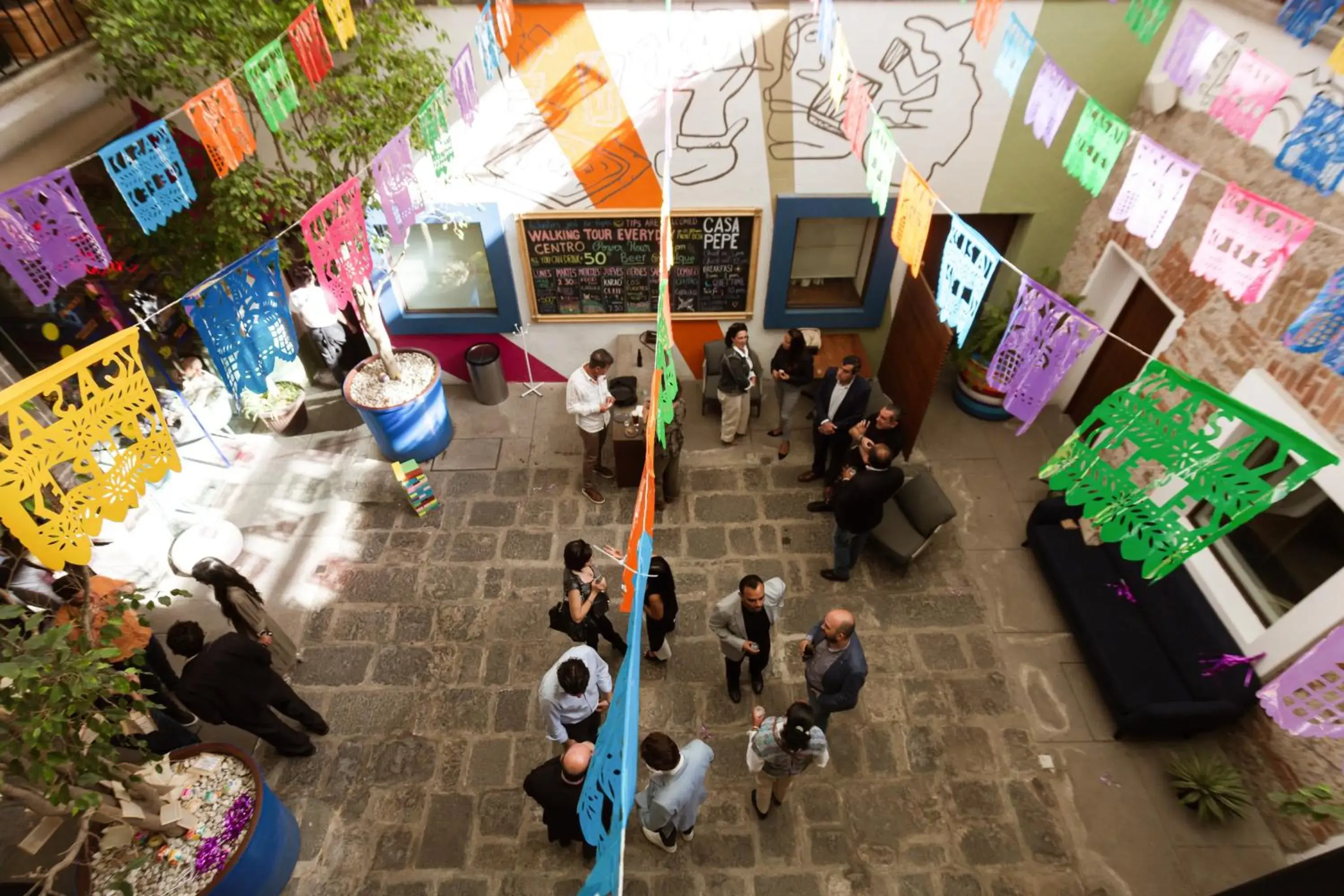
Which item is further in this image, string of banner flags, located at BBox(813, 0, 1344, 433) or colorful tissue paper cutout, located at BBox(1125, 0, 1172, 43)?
colorful tissue paper cutout, located at BBox(1125, 0, 1172, 43)

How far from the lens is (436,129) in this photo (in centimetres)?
514

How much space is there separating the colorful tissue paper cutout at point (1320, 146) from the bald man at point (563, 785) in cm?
465

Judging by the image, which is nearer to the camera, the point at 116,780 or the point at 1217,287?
the point at 116,780

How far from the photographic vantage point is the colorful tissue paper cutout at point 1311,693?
9.27ft

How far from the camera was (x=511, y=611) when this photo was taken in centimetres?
581

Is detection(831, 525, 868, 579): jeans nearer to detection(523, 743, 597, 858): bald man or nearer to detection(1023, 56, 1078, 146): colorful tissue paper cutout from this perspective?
detection(523, 743, 597, 858): bald man

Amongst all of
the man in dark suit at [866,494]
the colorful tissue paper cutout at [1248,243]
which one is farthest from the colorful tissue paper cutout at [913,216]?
the man in dark suit at [866,494]

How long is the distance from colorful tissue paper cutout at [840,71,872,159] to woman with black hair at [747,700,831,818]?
12.7ft

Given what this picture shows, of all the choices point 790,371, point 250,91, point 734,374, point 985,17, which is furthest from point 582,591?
point 985,17

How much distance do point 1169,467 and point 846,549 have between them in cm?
294

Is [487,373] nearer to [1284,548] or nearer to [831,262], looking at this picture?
[831,262]

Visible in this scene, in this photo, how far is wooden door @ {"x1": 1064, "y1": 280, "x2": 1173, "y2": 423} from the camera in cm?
614

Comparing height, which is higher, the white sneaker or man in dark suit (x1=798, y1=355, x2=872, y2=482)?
man in dark suit (x1=798, y1=355, x2=872, y2=482)

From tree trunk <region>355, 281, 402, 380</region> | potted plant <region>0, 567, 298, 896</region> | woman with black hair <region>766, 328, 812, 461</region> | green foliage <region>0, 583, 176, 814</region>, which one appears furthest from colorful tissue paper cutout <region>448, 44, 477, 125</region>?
green foliage <region>0, 583, 176, 814</region>
